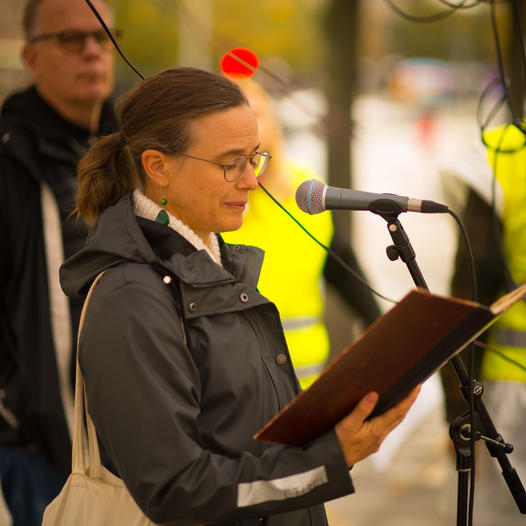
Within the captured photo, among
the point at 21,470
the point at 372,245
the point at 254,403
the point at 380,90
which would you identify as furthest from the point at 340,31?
the point at 380,90

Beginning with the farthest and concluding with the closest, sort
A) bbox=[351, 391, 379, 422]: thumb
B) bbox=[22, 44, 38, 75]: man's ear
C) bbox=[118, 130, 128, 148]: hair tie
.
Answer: bbox=[22, 44, 38, 75]: man's ear
bbox=[118, 130, 128, 148]: hair tie
bbox=[351, 391, 379, 422]: thumb

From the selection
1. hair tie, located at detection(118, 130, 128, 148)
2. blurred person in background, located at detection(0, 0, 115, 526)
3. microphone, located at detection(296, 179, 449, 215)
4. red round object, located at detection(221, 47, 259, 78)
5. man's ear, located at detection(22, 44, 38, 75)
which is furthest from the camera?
man's ear, located at detection(22, 44, 38, 75)

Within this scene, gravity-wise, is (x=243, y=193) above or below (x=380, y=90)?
above

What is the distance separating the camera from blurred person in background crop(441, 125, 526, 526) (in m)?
2.57

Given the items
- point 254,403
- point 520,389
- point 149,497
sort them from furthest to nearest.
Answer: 1. point 520,389
2. point 254,403
3. point 149,497

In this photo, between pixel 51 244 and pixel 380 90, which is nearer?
pixel 51 244

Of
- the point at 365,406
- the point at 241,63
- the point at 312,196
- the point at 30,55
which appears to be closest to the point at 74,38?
the point at 30,55

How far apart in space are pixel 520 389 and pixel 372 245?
818 cm

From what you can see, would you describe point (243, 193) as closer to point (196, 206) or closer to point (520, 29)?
point (196, 206)

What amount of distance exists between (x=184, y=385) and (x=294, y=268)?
136 cm

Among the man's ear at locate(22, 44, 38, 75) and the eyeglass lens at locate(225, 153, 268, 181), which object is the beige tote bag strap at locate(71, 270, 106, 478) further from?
the man's ear at locate(22, 44, 38, 75)

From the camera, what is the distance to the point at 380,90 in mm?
36938

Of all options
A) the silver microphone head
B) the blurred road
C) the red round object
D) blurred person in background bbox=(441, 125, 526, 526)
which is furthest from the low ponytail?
blurred person in background bbox=(441, 125, 526, 526)

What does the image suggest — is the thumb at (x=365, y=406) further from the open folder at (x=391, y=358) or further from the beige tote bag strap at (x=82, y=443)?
the beige tote bag strap at (x=82, y=443)
